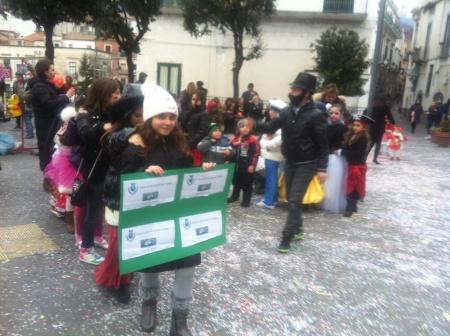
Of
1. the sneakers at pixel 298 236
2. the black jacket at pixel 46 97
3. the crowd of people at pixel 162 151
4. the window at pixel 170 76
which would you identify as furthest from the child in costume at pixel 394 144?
the window at pixel 170 76

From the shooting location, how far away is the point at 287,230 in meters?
4.73

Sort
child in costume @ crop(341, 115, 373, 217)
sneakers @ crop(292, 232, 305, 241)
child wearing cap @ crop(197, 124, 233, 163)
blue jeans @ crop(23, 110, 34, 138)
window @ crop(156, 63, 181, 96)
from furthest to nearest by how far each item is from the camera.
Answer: window @ crop(156, 63, 181, 96)
blue jeans @ crop(23, 110, 34, 138)
child in costume @ crop(341, 115, 373, 217)
child wearing cap @ crop(197, 124, 233, 163)
sneakers @ crop(292, 232, 305, 241)

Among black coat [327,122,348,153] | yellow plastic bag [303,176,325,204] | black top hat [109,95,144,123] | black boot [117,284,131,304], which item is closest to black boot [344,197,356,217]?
yellow plastic bag [303,176,325,204]

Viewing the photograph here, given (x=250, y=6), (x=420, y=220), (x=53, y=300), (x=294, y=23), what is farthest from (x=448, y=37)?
(x=53, y=300)

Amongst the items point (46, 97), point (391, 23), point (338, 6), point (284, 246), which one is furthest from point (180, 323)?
point (391, 23)

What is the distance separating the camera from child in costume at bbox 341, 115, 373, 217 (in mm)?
6234

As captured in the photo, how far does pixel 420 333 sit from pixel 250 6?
14.7 m

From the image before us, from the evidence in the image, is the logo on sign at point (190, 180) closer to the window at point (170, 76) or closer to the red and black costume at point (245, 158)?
the red and black costume at point (245, 158)

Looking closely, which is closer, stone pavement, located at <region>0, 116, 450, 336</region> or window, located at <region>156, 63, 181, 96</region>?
stone pavement, located at <region>0, 116, 450, 336</region>

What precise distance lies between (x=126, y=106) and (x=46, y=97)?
3118mm

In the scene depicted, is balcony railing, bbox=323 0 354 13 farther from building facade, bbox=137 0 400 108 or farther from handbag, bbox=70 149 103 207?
handbag, bbox=70 149 103 207

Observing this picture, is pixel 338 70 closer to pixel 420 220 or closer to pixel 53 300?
pixel 420 220

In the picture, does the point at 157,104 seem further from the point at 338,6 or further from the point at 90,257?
the point at 338,6

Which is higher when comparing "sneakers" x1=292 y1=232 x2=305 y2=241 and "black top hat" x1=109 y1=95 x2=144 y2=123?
"black top hat" x1=109 y1=95 x2=144 y2=123
